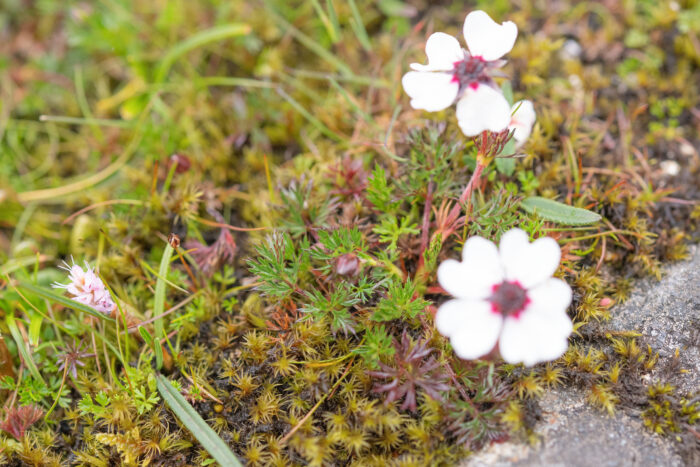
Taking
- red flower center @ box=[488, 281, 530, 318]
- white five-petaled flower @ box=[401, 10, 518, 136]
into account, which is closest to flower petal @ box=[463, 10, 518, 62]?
white five-petaled flower @ box=[401, 10, 518, 136]

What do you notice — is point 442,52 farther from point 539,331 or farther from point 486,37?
point 539,331

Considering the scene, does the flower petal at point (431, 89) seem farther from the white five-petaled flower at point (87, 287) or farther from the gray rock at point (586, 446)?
the white five-petaled flower at point (87, 287)

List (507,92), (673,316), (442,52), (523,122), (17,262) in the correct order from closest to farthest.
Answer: (442,52)
(673,316)
(523,122)
(507,92)
(17,262)

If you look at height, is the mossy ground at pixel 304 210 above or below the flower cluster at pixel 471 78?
below

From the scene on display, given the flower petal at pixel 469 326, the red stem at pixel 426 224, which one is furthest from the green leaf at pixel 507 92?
the flower petal at pixel 469 326

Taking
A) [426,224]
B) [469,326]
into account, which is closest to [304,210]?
[426,224]

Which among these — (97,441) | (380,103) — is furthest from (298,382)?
(380,103)
